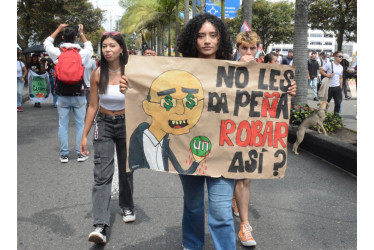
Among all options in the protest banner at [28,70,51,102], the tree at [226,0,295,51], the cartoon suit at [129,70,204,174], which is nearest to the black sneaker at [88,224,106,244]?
the cartoon suit at [129,70,204,174]

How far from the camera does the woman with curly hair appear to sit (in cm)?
279

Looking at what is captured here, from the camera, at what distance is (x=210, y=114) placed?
9.75ft

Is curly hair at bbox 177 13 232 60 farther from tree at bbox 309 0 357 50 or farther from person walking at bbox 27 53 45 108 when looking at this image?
tree at bbox 309 0 357 50

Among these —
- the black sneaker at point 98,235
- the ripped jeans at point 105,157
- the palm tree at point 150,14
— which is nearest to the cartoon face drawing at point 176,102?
the ripped jeans at point 105,157

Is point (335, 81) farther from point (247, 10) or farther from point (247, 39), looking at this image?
point (247, 39)

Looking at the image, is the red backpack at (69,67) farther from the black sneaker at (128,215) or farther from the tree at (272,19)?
the tree at (272,19)

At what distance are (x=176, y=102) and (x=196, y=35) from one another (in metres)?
0.55

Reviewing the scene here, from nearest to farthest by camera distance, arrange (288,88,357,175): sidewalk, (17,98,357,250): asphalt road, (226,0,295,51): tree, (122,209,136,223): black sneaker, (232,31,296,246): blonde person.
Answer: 1. (232,31,296,246): blonde person
2. (17,98,357,250): asphalt road
3. (122,209,136,223): black sneaker
4. (288,88,357,175): sidewalk
5. (226,0,295,51): tree

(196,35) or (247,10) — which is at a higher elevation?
(247,10)

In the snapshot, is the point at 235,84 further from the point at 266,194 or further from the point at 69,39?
the point at 69,39

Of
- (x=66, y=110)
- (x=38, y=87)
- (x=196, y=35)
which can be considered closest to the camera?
(x=196, y=35)

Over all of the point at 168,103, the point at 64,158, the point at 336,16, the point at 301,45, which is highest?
the point at 336,16

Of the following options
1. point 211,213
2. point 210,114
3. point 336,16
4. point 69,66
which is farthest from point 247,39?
point 336,16

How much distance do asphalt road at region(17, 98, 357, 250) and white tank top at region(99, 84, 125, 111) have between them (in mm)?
1198
